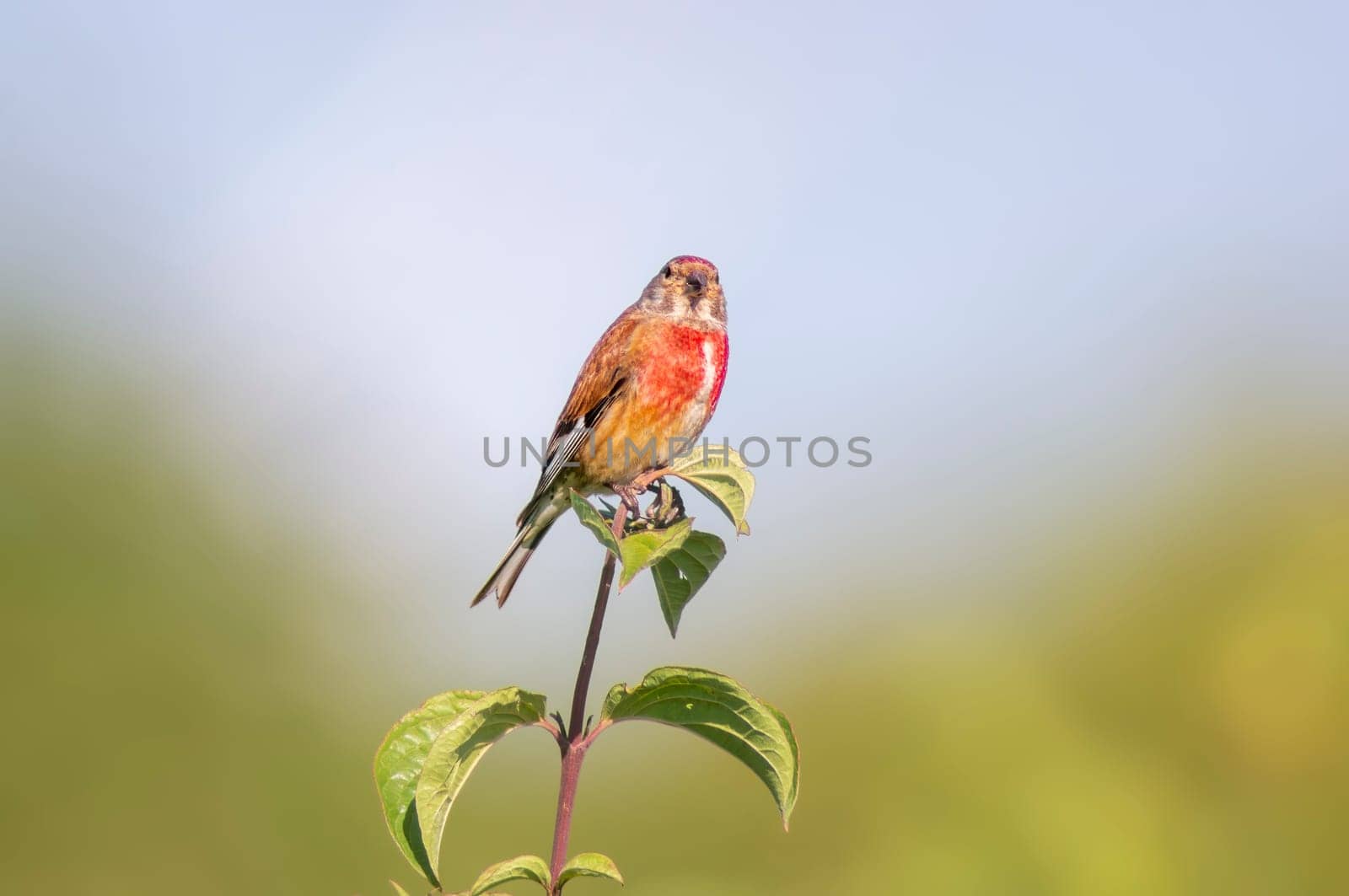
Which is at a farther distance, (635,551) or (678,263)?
(678,263)

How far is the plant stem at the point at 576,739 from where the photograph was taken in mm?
1534

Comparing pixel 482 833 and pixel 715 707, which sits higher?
pixel 715 707

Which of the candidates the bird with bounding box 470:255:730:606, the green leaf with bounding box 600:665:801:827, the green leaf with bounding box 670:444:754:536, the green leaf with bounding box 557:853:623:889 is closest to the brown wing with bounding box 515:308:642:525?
the bird with bounding box 470:255:730:606

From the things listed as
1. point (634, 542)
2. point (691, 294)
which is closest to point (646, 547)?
point (634, 542)

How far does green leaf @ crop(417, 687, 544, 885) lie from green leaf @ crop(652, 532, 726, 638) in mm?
392

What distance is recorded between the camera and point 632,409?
434 centimetres

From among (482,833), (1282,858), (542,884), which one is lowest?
(482,833)

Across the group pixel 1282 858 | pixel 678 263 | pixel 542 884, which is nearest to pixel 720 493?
pixel 542 884

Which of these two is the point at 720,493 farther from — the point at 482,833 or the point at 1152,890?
the point at 482,833

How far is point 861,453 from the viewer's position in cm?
281

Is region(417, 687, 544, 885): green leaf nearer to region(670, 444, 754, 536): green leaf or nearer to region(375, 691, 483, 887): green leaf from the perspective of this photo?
region(375, 691, 483, 887): green leaf

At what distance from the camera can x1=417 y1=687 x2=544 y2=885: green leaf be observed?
1.65m

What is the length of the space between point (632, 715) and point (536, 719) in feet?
0.56

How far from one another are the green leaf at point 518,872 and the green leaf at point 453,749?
0.17m
